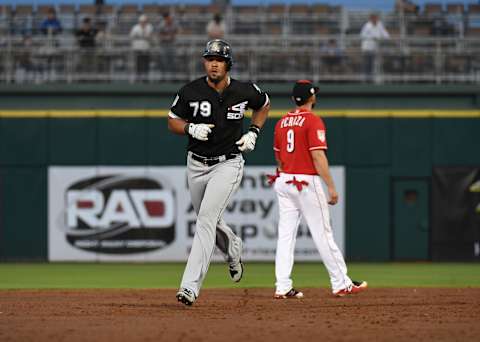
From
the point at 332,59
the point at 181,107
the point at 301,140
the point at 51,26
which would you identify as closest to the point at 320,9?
the point at 332,59

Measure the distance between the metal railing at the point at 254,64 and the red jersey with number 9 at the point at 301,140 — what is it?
351 inches

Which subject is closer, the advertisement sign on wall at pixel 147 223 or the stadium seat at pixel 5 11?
the advertisement sign on wall at pixel 147 223

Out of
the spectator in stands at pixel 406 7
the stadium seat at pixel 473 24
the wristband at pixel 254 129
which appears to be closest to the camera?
the wristband at pixel 254 129

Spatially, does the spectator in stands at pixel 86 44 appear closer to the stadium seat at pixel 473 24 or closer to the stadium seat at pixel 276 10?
the stadium seat at pixel 276 10

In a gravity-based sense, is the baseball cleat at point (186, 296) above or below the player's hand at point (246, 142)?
below

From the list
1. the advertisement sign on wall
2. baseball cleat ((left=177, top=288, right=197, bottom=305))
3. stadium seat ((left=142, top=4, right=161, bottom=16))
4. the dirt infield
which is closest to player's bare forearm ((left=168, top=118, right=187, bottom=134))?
baseball cleat ((left=177, top=288, right=197, bottom=305))

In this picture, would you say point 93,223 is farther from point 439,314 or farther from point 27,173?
point 439,314

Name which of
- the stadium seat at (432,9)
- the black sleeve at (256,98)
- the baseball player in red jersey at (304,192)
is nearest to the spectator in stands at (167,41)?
the stadium seat at (432,9)

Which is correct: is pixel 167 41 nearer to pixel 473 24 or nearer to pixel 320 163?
pixel 473 24

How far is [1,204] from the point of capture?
1595 cm

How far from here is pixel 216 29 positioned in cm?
1866

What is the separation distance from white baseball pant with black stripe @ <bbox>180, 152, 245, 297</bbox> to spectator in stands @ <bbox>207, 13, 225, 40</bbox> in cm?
1066

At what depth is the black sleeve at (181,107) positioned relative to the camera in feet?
26.4

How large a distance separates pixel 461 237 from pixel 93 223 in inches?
228
